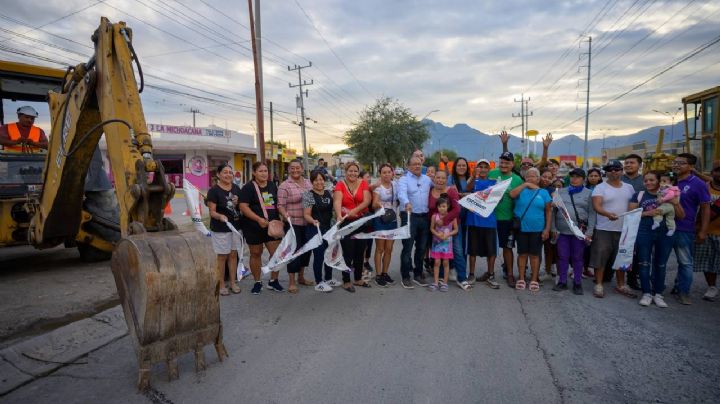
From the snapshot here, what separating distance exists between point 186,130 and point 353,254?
93.1 ft

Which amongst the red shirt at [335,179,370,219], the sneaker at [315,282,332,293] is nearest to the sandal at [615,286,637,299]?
the red shirt at [335,179,370,219]

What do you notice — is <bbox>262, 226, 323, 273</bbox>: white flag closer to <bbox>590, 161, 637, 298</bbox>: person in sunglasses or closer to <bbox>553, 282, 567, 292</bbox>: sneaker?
<bbox>553, 282, 567, 292</bbox>: sneaker

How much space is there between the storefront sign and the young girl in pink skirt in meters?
25.6

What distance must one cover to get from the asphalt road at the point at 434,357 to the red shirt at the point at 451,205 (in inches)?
49.6

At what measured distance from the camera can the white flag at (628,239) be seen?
5.16 meters

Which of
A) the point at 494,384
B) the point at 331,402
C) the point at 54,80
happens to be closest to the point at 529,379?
the point at 494,384

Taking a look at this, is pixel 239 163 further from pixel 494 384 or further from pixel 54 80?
pixel 494 384

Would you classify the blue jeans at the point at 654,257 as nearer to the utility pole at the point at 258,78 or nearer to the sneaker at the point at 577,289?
the sneaker at the point at 577,289

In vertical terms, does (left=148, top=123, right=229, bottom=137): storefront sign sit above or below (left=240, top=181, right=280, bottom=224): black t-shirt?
above

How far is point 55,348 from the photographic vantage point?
12.5 feet

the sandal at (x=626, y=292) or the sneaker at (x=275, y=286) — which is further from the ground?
the sneaker at (x=275, y=286)

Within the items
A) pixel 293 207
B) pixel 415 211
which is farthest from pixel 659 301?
pixel 293 207

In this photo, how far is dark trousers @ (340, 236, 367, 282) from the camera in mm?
5664

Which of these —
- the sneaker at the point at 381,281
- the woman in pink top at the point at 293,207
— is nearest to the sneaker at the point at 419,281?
the sneaker at the point at 381,281
